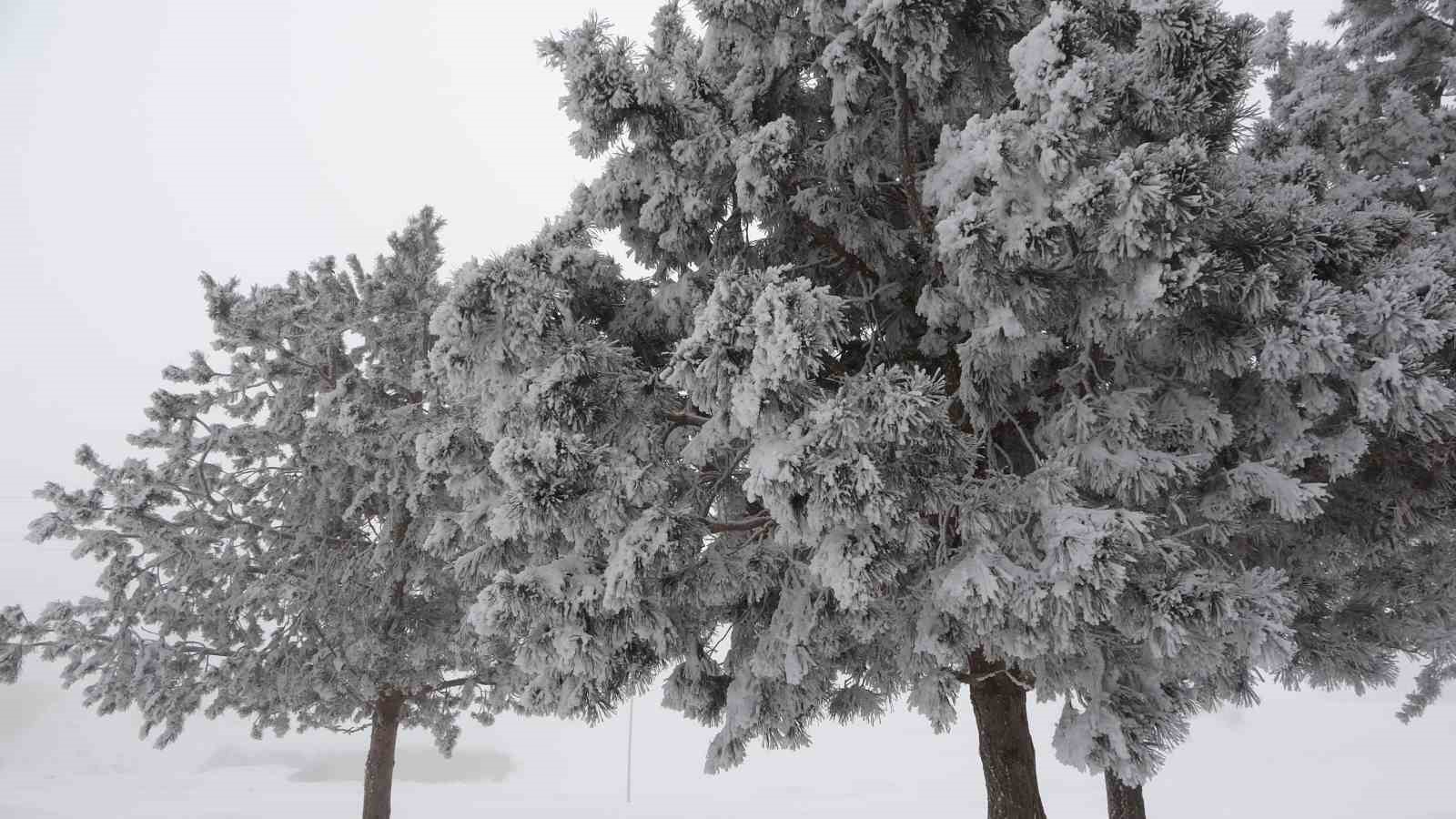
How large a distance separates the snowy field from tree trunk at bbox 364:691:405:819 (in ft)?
33.0

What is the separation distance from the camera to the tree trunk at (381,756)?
11.0m

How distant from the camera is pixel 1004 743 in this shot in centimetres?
606

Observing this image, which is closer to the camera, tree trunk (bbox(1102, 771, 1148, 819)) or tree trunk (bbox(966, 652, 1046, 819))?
tree trunk (bbox(966, 652, 1046, 819))

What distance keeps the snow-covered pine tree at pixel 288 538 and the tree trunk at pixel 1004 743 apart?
20.8 feet

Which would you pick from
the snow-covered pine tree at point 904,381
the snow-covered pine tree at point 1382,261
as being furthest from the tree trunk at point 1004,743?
the snow-covered pine tree at point 1382,261

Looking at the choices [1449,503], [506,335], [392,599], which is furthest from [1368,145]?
[392,599]

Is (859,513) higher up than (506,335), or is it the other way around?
(506,335)

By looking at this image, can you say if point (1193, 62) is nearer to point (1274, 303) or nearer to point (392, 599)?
point (1274, 303)

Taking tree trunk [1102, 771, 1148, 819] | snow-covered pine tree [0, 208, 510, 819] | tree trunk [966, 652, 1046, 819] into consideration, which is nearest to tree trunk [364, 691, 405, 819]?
snow-covered pine tree [0, 208, 510, 819]

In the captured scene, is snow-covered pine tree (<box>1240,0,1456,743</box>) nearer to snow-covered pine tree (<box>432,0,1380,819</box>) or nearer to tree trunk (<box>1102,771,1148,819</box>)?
snow-covered pine tree (<box>432,0,1380,819</box>)

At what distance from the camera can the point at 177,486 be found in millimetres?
9758

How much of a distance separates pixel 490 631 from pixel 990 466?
3346mm

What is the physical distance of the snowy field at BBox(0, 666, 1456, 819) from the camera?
74.8 feet

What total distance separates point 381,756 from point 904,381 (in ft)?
33.8
